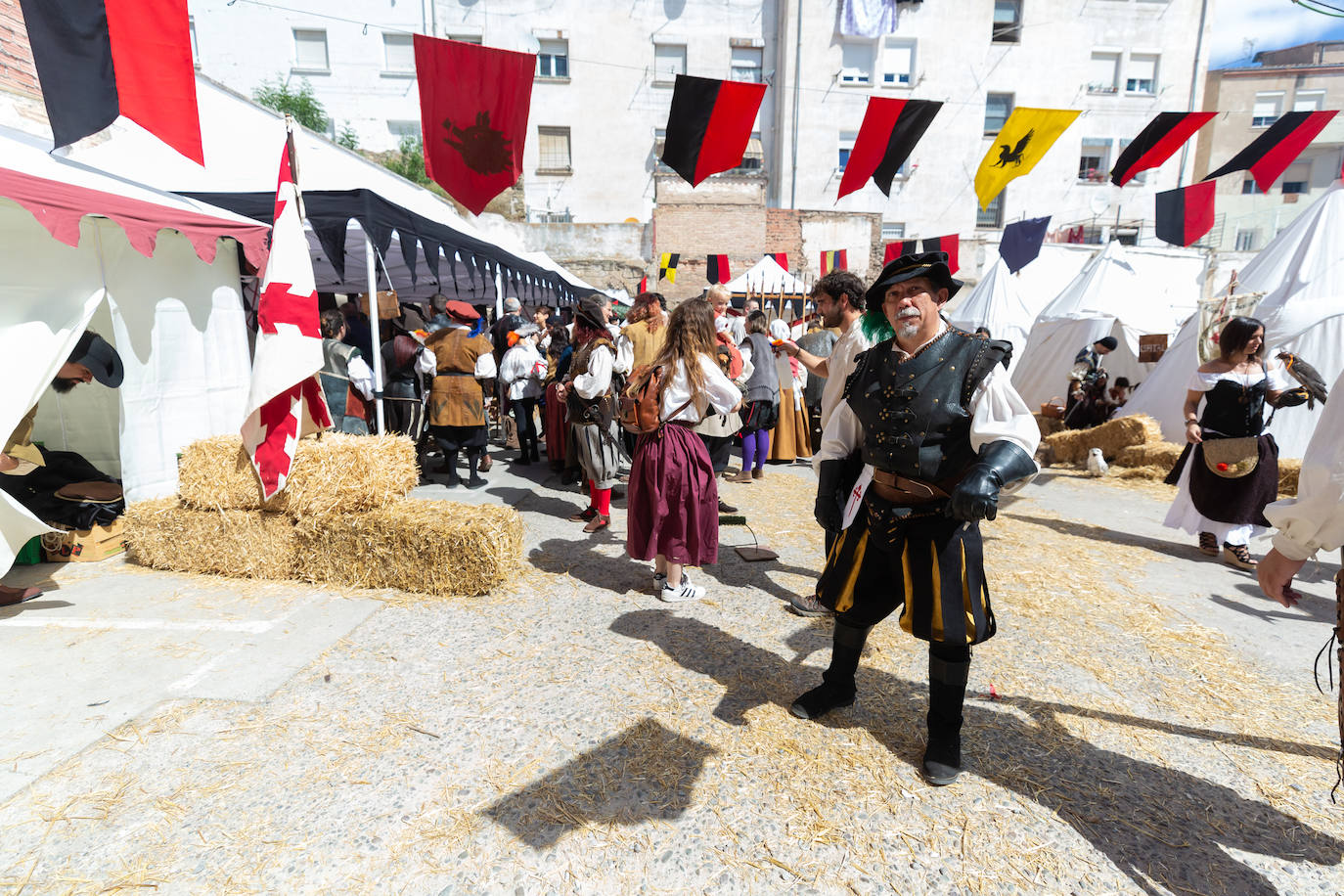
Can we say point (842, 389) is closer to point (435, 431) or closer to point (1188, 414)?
point (1188, 414)

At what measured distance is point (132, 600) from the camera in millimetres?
3668

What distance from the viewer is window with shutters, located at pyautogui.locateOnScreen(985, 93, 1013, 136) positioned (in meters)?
26.8

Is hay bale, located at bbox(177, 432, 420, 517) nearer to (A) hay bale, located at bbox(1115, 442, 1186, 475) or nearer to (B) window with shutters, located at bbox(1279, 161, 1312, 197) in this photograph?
(A) hay bale, located at bbox(1115, 442, 1186, 475)

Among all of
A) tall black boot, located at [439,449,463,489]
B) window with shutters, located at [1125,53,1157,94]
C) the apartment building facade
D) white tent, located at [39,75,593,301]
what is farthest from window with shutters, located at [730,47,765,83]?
tall black boot, located at [439,449,463,489]

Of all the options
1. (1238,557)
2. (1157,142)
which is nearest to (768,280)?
(1157,142)

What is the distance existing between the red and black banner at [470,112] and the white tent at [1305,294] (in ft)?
25.4

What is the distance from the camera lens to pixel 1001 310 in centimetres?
1265

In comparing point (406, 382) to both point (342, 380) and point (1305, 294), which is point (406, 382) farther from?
point (1305, 294)

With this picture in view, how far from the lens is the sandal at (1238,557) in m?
4.67

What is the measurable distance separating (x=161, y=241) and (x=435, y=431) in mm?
2569

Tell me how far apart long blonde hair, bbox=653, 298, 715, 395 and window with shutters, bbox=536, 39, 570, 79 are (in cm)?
2721

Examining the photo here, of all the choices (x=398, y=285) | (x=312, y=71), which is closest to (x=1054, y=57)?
(x=398, y=285)

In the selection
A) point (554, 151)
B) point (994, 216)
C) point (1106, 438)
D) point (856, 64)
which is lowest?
point (1106, 438)

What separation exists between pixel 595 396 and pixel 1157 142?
6.65 metres
